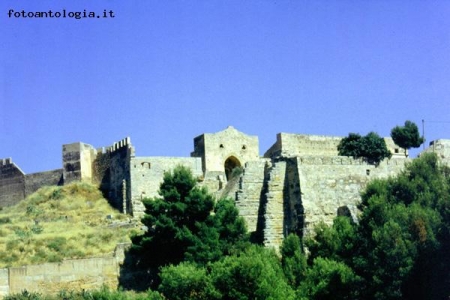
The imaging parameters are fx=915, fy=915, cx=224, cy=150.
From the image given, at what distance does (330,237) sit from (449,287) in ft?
16.2

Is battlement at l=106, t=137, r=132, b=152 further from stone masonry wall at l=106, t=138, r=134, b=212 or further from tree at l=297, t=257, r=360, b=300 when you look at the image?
tree at l=297, t=257, r=360, b=300

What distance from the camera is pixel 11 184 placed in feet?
179

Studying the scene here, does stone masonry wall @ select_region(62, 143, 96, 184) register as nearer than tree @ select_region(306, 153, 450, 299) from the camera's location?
No

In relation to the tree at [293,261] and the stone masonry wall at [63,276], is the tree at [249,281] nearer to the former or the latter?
the tree at [293,261]

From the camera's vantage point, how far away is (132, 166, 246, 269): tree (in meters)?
36.0

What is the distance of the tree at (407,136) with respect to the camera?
52.6 meters

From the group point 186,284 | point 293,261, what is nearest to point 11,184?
point 186,284

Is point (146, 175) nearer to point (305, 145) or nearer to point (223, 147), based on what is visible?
point (223, 147)

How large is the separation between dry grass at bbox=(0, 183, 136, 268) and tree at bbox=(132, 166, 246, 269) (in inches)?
132

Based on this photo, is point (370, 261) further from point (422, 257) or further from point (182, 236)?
point (182, 236)

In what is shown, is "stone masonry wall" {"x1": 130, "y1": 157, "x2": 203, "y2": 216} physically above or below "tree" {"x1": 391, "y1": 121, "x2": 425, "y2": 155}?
below

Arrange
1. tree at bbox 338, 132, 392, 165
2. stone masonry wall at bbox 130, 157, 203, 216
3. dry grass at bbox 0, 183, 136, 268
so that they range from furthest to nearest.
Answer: stone masonry wall at bbox 130, 157, 203, 216, tree at bbox 338, 132, 392, 165, dry grass at bbox 0, 183, 136, 268

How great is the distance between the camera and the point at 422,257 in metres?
33.8

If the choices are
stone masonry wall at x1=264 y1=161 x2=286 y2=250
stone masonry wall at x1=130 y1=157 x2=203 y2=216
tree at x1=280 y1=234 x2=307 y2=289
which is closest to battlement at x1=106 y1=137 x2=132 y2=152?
stone masonry wall at x1=130 y1=157 x2=203 y2=216
